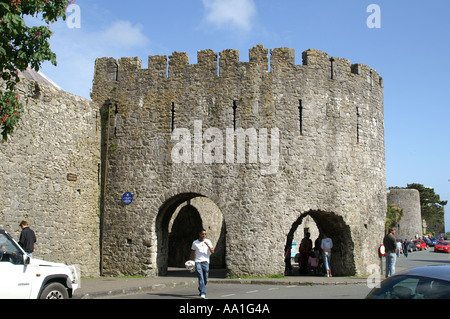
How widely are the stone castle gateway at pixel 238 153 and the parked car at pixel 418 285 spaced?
10405 millimetres

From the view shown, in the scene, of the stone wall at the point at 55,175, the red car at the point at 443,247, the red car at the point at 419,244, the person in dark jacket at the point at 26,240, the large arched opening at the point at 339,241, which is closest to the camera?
the person in dark jacket at the point at 26,240

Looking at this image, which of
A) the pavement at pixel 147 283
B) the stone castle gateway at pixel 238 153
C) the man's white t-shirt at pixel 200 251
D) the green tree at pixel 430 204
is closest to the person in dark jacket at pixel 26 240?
the pavement at pixel 147 283

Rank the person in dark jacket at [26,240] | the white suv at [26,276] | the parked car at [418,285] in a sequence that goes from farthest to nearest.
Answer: the person in dark jacket at [26,240], the white suv at [26,276], the parked car at [418,285]

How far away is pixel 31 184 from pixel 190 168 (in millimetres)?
5131

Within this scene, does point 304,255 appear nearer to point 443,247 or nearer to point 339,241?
point 339,241

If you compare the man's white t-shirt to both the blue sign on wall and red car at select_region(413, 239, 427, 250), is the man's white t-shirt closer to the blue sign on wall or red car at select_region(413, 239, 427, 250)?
the blue sign on wall

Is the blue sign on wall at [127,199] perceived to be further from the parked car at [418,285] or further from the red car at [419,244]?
the red car at [419,244]

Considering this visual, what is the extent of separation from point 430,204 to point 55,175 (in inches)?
3569

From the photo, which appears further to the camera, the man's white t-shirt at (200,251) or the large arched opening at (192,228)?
the large arched opening at (192,228)

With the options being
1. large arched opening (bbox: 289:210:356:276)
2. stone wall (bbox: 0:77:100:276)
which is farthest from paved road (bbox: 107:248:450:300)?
stone wall (bbox: 0:77:100:276)

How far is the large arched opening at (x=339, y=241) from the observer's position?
653 inches

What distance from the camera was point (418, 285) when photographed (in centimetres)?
489

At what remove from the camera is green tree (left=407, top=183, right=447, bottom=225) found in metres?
91.1

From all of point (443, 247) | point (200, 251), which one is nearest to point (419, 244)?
point (443, 247)
